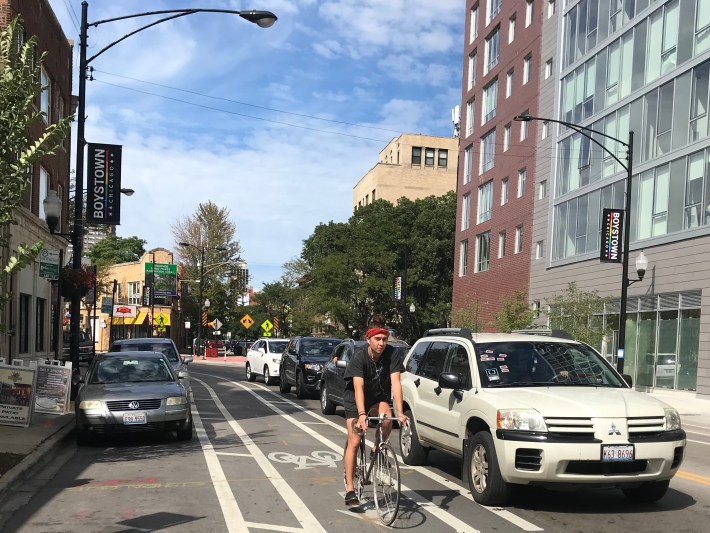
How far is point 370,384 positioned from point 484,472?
1473mm

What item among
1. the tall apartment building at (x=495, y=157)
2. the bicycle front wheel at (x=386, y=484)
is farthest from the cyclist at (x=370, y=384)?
the tall apartment building at (x=495, y=157)

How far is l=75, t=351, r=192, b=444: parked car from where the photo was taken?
10703 mm

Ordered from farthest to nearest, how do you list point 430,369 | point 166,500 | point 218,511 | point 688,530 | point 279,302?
point 279,302 < point 430,369 < point 166,500 < point 218,511 < point 688,530

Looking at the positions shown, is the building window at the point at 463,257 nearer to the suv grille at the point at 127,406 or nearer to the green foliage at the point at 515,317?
the green foliage at the point at 515,317

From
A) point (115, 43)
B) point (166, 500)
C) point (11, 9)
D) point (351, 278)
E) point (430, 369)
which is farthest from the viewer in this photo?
point (351, 278)

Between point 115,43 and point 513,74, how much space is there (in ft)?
98.7

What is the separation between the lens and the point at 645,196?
2756 centimetres

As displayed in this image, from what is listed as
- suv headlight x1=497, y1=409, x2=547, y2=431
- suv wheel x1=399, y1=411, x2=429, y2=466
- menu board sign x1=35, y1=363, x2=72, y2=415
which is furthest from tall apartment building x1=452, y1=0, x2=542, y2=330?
suv headlight x1=497, y1=409, x2=547, y2=431

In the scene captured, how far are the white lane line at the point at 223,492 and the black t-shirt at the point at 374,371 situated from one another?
157cm

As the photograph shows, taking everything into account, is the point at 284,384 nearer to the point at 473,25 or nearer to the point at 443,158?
the point at 473,25

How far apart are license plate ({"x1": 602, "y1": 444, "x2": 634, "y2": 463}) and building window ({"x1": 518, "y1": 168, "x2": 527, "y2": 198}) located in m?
33.8

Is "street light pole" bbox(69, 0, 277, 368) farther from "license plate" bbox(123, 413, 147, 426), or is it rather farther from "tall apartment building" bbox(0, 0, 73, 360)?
"license plate" bbox(123, 413, 147, 426)

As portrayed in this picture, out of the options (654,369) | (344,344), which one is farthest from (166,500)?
(654,369)

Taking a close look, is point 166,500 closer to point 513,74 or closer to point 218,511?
point 218,511
